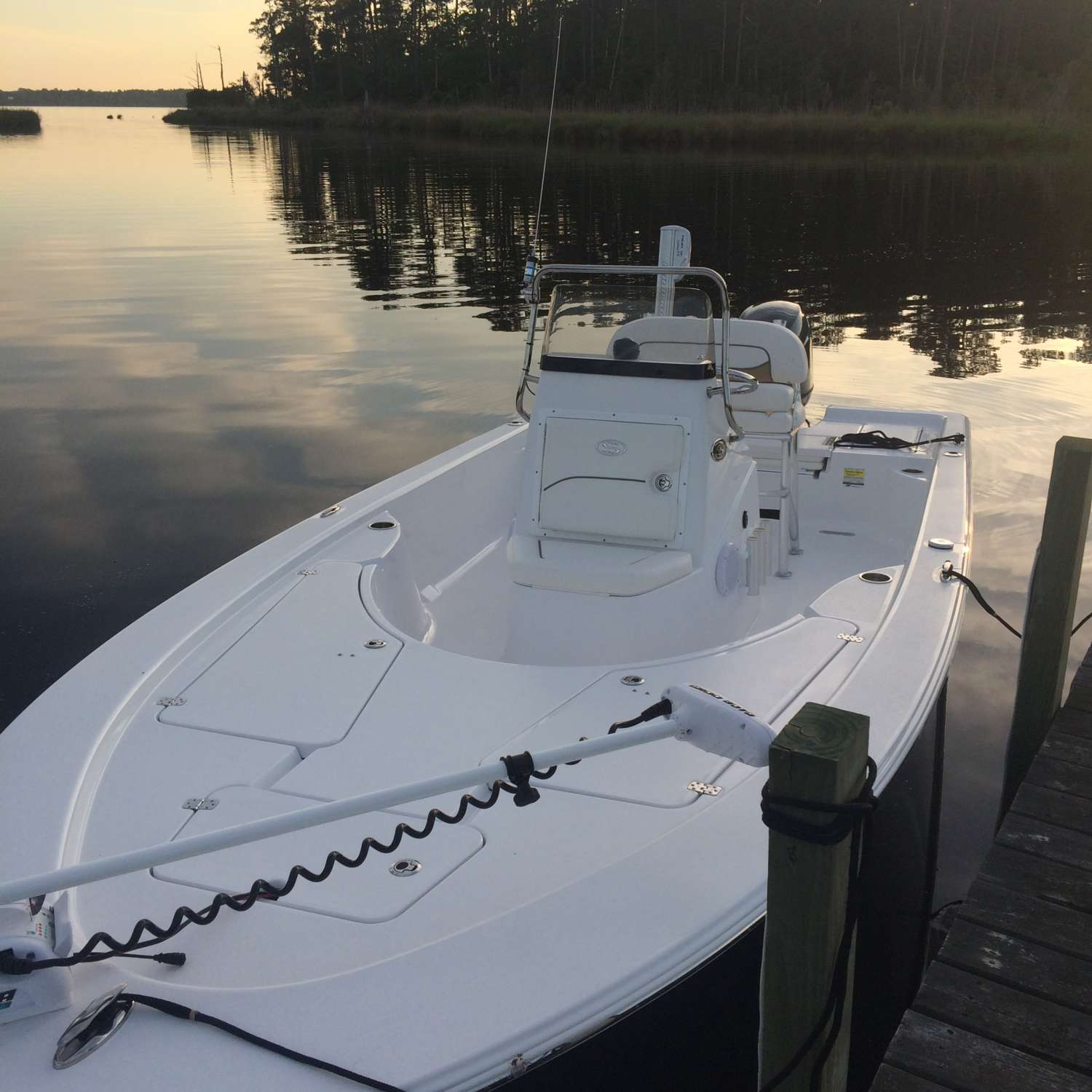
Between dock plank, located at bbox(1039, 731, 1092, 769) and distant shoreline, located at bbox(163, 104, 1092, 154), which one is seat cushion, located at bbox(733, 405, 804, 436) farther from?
distant shoreline, located at bbox(163, 104, 1092, 154)

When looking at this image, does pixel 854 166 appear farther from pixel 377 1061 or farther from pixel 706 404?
pixel 377 1061

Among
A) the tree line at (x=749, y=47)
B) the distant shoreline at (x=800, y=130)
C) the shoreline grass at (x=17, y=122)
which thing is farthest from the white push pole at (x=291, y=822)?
the shoreline grass at (x=17, y=122)

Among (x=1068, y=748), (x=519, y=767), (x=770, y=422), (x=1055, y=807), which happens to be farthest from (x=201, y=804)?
(x=770, y=422)

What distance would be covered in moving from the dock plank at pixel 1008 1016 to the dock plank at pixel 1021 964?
0.07 ft

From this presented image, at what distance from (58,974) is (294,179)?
26.8 m

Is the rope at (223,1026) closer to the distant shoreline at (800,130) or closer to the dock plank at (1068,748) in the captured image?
the dock plank at (1068,748)

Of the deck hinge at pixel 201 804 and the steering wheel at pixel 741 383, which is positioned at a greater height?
the steering wheel at pixel 741 383

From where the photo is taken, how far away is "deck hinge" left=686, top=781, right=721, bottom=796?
213 cm

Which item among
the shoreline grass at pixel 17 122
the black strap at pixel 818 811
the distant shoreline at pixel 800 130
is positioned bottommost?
the black strap at pixel 818 811

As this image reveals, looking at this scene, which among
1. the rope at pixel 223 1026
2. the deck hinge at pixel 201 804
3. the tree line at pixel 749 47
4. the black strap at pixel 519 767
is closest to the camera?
the rope at pixel 223 1026

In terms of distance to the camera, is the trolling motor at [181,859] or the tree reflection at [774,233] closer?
the trolling motor at [181,859]

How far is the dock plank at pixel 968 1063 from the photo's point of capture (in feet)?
5.69

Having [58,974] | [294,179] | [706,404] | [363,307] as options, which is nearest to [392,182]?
[294,179]

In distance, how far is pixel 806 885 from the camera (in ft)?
4.47
